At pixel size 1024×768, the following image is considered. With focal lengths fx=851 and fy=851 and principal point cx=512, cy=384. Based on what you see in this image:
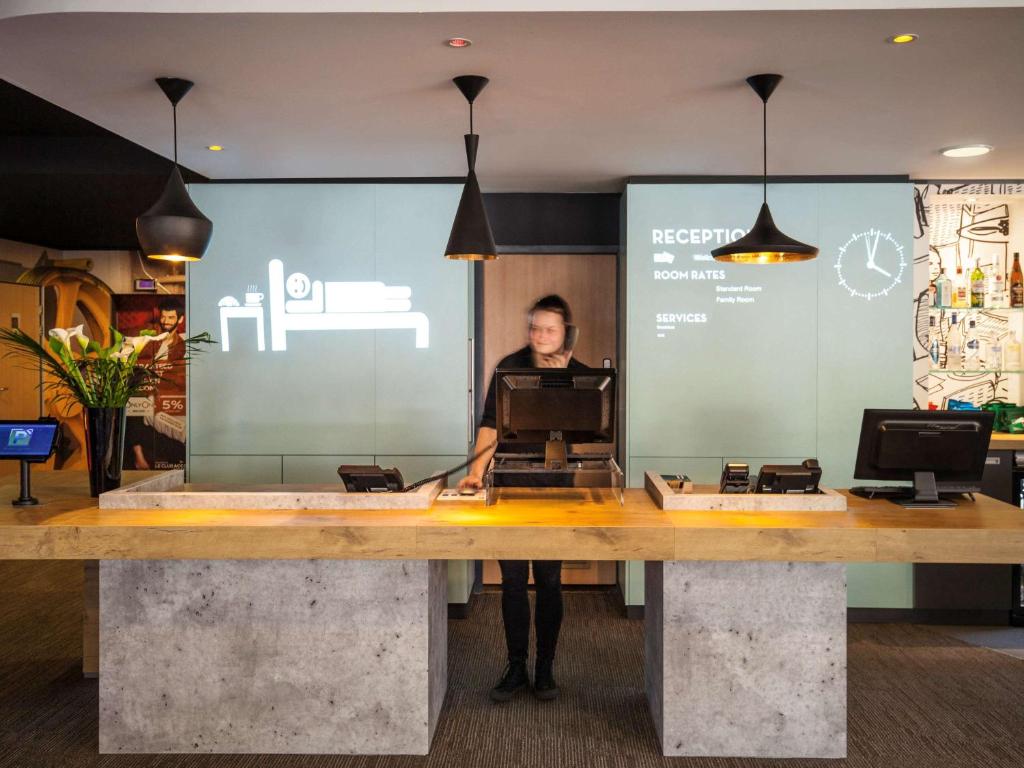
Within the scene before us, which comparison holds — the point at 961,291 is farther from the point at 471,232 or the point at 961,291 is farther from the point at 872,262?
the point at 471,232

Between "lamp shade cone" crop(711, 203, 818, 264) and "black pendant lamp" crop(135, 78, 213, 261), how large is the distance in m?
2.22

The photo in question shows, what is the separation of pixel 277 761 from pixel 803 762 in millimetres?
1973

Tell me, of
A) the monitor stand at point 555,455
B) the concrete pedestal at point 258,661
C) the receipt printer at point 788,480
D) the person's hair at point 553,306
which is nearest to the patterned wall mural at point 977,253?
the person's hair at point 553,306

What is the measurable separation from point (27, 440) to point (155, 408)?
563 cm

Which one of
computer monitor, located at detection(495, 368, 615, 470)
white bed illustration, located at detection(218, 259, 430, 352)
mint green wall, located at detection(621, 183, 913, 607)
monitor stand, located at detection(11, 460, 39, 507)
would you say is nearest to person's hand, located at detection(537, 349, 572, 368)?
mint green wall, located at detection(621, 183, 913, 607)

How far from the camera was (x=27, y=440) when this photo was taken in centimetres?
346

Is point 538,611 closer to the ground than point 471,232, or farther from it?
closer to the ground

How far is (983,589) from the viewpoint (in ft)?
16.4

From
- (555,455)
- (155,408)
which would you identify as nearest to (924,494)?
(555,455)

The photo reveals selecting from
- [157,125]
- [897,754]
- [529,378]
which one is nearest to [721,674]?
[897,754]

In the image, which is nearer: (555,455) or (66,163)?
(555,455)

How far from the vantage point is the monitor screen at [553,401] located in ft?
11.6

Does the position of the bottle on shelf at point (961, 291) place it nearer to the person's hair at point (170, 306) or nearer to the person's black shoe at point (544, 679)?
the person's black shoe at point (544, 679)

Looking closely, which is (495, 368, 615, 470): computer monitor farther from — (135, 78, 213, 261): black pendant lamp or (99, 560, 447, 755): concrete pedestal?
(135, 78, 213, 261): black pendant lamp
